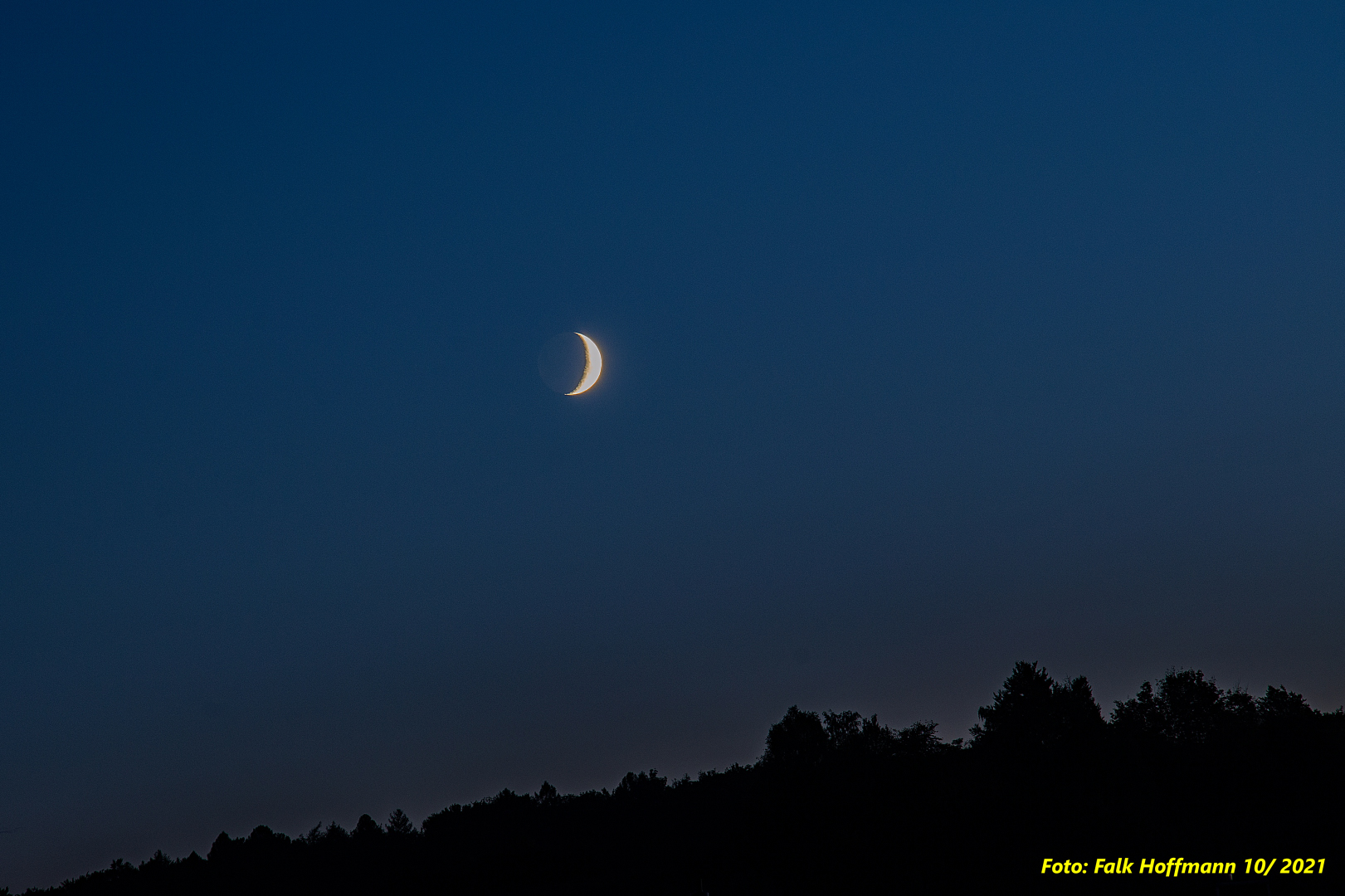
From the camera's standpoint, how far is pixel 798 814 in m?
108

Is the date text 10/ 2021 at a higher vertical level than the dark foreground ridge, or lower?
lower

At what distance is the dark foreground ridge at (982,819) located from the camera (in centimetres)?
8075

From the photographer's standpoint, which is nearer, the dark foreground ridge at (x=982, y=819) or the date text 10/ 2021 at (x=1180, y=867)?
the date text 10/ 2021 at (x=1180, y=867)

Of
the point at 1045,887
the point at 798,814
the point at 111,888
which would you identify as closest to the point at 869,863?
the point at 798,814

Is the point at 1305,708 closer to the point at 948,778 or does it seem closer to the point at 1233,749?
the point at 1233,749

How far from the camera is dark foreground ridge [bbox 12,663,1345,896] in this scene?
80.8 metres

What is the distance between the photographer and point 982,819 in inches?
3652

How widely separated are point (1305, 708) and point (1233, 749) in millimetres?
30719

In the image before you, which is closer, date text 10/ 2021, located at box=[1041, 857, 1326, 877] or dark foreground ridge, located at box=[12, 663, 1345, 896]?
date text 10/ 2021, located at box=[1041, 857, 1326, 877]

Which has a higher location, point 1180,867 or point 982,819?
point 982,819

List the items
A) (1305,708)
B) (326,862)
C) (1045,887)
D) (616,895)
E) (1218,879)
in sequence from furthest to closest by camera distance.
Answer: (326,862) < (1305,708) < (616,895) < (1045,887) < (1218,879)

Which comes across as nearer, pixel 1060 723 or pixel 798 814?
pixel 798 814

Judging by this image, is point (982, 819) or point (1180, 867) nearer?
point (1180, 867)

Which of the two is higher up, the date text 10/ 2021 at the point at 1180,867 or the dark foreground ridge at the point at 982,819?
the dark foreground ridge at the point at 982,819
